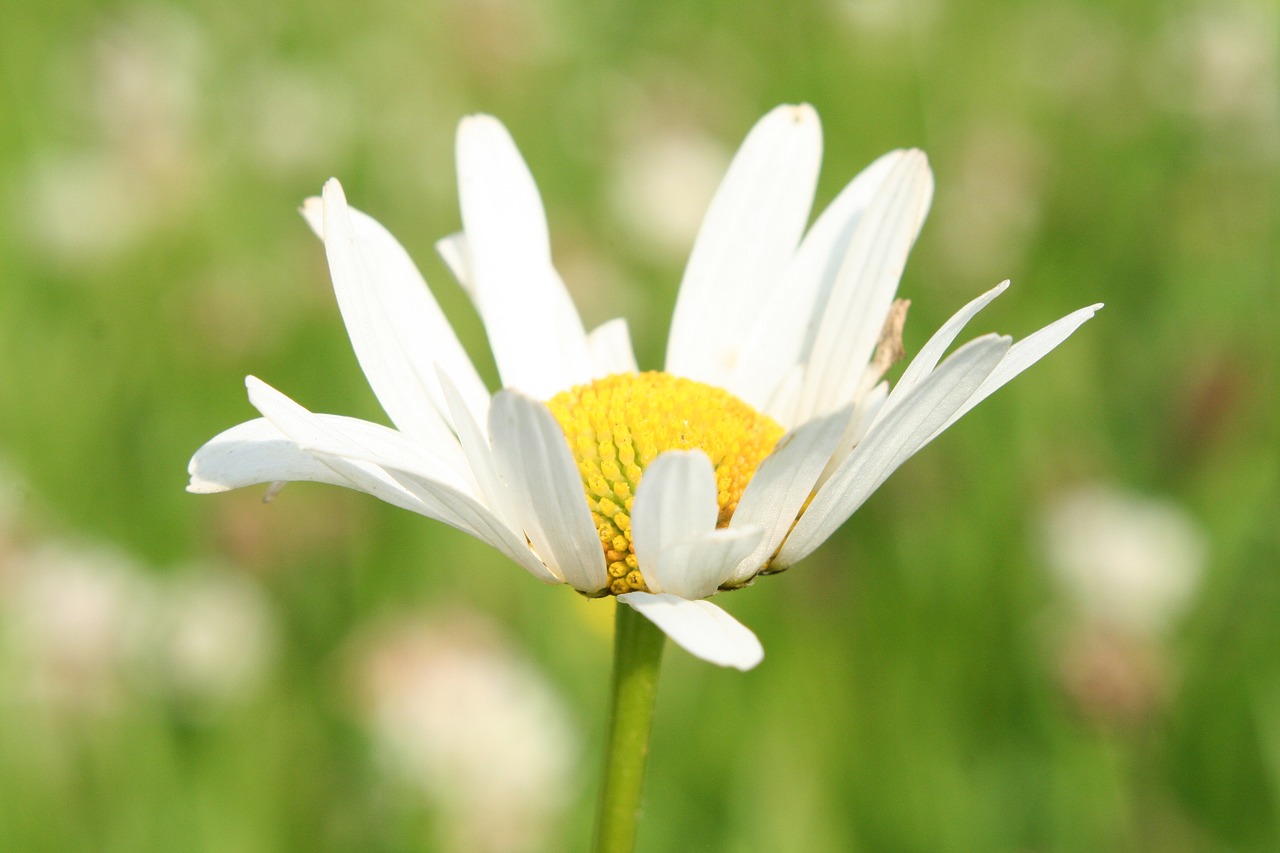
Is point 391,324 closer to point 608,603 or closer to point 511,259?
point 511,259

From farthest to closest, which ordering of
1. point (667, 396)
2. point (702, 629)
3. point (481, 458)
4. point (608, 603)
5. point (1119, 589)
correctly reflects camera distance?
point (608, 603)
point (1119, 589)
point (667, 396)
point (481, 458)
point (702, 629)

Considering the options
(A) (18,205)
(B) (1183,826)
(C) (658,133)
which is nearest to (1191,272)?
(C) (658,133)

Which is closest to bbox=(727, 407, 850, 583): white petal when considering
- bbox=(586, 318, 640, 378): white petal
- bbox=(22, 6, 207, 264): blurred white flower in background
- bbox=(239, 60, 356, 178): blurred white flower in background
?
bbox=(586, 318, 640, 378): white petal

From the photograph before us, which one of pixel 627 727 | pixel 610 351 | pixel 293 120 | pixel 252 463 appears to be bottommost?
pixel 627 727

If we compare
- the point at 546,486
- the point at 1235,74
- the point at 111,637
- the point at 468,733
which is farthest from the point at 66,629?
the point at 1235,74

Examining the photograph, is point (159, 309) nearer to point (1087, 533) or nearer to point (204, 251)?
point (204, 251)

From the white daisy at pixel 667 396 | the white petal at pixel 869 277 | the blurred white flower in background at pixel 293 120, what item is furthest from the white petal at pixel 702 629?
the blurred white flower in background at pixel 293 120

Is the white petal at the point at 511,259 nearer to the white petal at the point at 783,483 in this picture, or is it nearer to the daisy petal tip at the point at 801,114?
the daisy petal tip at the point at 801,114
